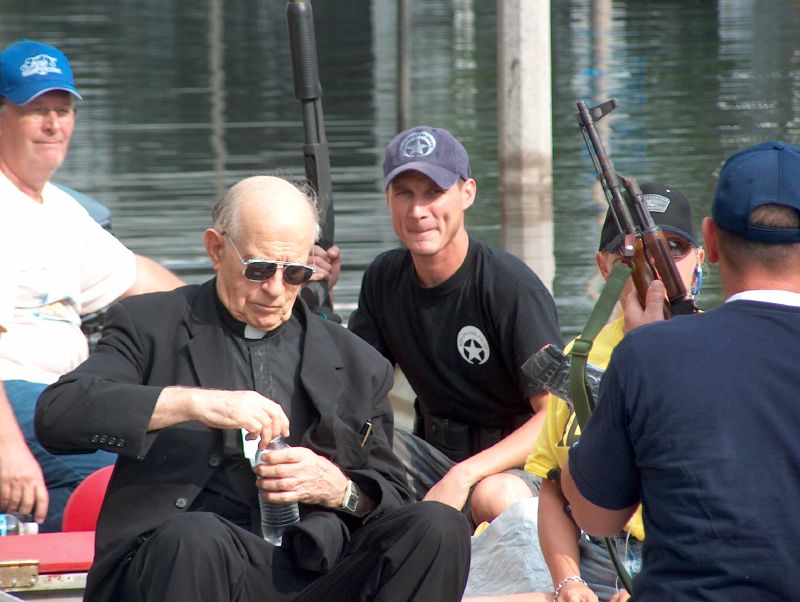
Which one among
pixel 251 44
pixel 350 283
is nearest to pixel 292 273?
pixel 350 283

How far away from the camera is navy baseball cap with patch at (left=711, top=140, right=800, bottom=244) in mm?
2449

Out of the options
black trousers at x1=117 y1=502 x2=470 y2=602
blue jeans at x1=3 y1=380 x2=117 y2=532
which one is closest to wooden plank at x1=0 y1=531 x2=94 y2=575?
black trousers at x1=117 y1=502 x2=470 y2=602

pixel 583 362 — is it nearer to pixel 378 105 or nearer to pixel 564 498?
pixel 564 498

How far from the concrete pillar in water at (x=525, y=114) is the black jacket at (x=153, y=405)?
6.79m

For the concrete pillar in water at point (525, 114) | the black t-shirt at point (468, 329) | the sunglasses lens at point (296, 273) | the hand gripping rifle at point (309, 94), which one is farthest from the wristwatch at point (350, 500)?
the concrete pillar in water at point (525, 114)

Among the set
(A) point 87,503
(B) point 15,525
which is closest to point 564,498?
(A) point 87,503

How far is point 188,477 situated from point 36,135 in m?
1.70

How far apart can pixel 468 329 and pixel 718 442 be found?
220 cm

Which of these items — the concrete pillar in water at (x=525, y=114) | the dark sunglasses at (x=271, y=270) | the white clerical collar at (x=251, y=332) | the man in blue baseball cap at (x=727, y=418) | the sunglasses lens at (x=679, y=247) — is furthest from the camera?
the concrete pillar in water at (x=525, y=114)

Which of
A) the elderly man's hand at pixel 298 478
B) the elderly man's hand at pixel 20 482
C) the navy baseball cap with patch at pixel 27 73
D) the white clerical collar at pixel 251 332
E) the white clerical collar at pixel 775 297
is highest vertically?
the navy baseball cap with patch at pixel 27 73

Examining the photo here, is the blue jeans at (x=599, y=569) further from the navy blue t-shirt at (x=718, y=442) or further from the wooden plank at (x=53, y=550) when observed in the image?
the wooden plank at (x=53, y=550)

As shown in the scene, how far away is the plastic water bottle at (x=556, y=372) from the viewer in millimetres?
3426

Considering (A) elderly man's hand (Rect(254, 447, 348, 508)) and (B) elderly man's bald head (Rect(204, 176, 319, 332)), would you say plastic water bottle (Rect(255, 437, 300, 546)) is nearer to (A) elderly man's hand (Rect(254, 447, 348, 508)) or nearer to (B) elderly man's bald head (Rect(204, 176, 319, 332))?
(A) elderly man's hand (Rect(254, 447, 348, 508))

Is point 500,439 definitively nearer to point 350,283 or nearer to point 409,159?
point 409,159
